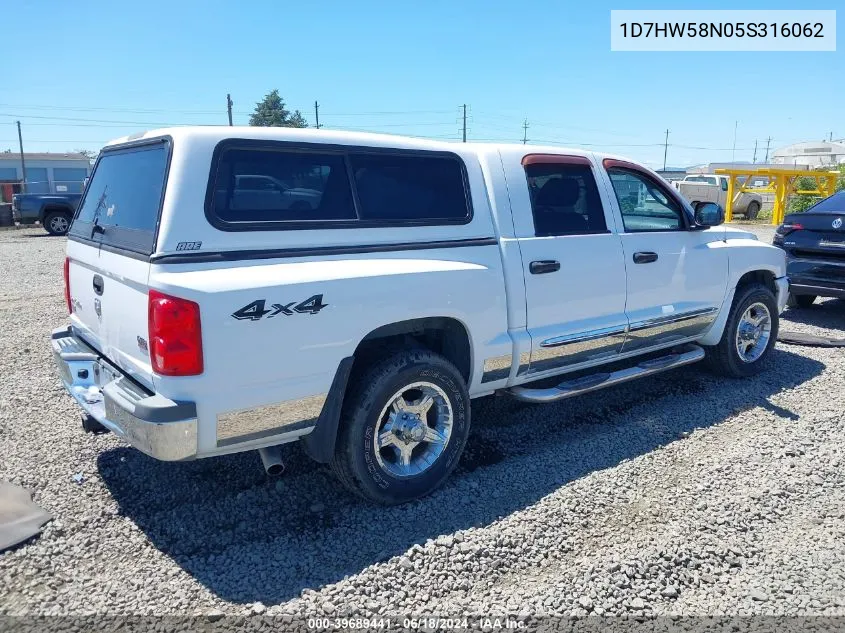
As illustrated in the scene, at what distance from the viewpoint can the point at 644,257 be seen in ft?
15.5

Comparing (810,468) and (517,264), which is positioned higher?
(517,264)

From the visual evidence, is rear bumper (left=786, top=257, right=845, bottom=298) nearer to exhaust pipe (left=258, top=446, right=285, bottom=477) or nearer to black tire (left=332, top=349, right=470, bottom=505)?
black tire (left=332, top=349, right=470, bottom=505)

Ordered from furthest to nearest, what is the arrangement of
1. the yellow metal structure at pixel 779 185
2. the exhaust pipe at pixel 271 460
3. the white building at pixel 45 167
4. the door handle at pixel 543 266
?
the white building at pixel 45 167 → the yellow metal structure at pixel 779 185 → the door handle at pixel 543 266 → the exhaust pipe at pixel 271 460

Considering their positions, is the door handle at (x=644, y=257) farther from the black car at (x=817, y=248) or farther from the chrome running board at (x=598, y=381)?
the black car at (x=817, y=248)

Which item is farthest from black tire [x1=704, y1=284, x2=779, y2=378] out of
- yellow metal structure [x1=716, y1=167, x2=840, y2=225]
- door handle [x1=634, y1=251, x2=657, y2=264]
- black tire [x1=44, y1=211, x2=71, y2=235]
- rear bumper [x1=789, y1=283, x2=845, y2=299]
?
black tire [x1=44, y1=211, x2=71, y2=235]

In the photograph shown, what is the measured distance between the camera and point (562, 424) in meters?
4.86

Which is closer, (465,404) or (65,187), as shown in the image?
(465,404)

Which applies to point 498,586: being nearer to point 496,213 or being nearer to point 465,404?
point 465,404

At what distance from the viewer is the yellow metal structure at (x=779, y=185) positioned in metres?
23.0

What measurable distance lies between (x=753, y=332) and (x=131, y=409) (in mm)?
5178

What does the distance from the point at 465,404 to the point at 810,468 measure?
2.23 metres

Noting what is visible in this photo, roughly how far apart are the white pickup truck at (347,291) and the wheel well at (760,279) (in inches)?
51.3

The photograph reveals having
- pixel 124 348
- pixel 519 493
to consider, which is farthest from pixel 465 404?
pixel 124 348

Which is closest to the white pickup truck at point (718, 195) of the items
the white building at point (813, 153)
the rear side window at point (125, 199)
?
the rear side window at point (125, 199)
